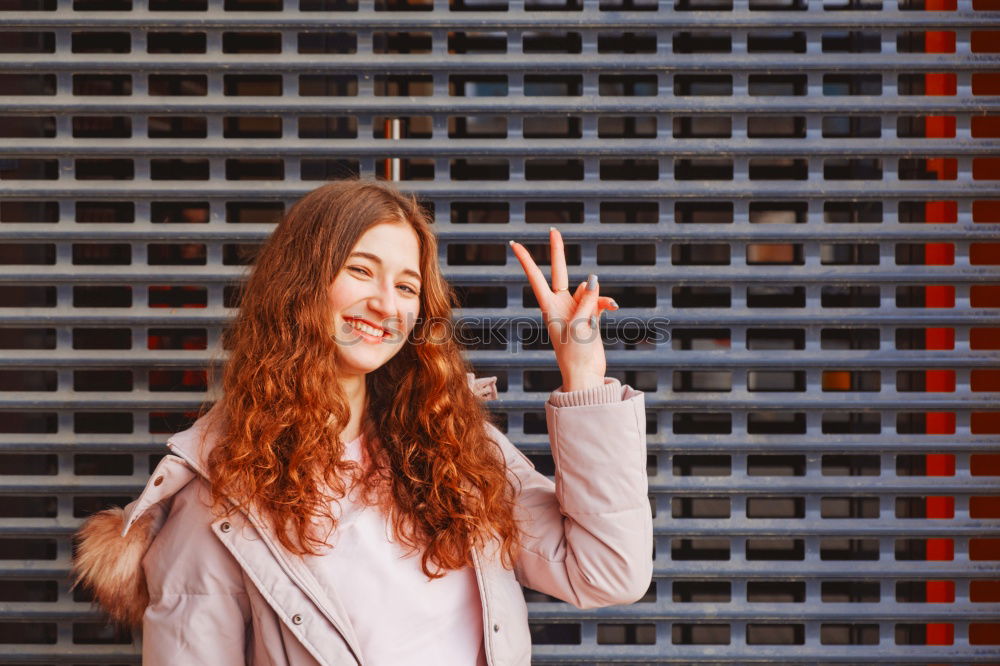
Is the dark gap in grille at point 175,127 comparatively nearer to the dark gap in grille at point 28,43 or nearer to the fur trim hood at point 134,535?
the dark gap in grille at point 28,43

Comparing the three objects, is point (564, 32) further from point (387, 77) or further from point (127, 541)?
point (127, 541)

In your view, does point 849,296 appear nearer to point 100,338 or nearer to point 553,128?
point 553,128

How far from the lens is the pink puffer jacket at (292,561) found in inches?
73.2

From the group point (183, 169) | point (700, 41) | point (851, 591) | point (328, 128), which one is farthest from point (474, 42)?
point (851, 591)

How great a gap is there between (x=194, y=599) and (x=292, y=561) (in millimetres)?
260

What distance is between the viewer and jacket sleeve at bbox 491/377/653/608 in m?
2.01

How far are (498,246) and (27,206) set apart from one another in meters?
1.79

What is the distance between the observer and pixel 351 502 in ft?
6.72

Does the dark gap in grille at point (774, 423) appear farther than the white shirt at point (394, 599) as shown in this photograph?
Yes

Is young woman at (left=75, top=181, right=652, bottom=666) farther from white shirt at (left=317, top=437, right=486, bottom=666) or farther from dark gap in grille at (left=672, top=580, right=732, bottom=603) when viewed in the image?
dark gap in grille at (left=672, top=580, right=732, bottom=603)

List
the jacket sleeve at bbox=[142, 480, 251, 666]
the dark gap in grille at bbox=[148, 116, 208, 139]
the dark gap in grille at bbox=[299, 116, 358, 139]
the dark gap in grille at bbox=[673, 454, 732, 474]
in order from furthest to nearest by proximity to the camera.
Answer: the dark gap in grille at bbox=[673, 454, 732, 474] → the dark gap in grille at bbox=[148, 116, 208, 139] → the dark gap in grille at bbox=[299, 116, 358, 139] → the jacket sleeve at bbox=[142, 480, 251, 666]

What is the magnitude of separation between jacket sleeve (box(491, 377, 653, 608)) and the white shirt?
293mm
